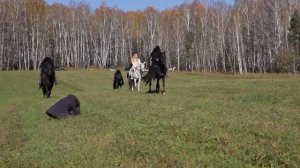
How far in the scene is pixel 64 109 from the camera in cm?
1828

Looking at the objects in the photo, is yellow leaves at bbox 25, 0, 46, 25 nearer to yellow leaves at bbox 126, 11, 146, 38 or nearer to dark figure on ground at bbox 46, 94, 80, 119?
yellow leaves at bbox 126, 11, 146, 38

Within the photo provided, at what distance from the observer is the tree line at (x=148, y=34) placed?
3725 inches

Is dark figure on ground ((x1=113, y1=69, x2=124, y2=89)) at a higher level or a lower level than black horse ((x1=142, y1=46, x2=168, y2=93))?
lower

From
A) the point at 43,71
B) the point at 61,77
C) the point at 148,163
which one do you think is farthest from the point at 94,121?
the point at 61,77

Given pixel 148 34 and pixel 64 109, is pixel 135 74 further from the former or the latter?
pixel 148 34

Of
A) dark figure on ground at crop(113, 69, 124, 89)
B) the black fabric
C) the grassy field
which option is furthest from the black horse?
dark figure on ground at crop(113, 69, 124, 89)

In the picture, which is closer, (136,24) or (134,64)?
(134,64)

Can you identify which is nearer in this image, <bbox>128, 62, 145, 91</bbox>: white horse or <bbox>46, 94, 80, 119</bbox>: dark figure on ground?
<bbox>46, 94, 80, 119</bbox>: dark figure on ground

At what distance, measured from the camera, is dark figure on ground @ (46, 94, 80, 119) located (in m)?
18.0

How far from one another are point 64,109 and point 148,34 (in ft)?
332

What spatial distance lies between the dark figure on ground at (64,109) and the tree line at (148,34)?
70.5m

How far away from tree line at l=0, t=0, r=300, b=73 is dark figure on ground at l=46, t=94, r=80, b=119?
70.5m

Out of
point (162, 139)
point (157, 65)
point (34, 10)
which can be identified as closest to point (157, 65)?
point (157, 65)

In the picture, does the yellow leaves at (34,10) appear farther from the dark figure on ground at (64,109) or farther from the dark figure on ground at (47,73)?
the dark figure on ground at (64,109)
